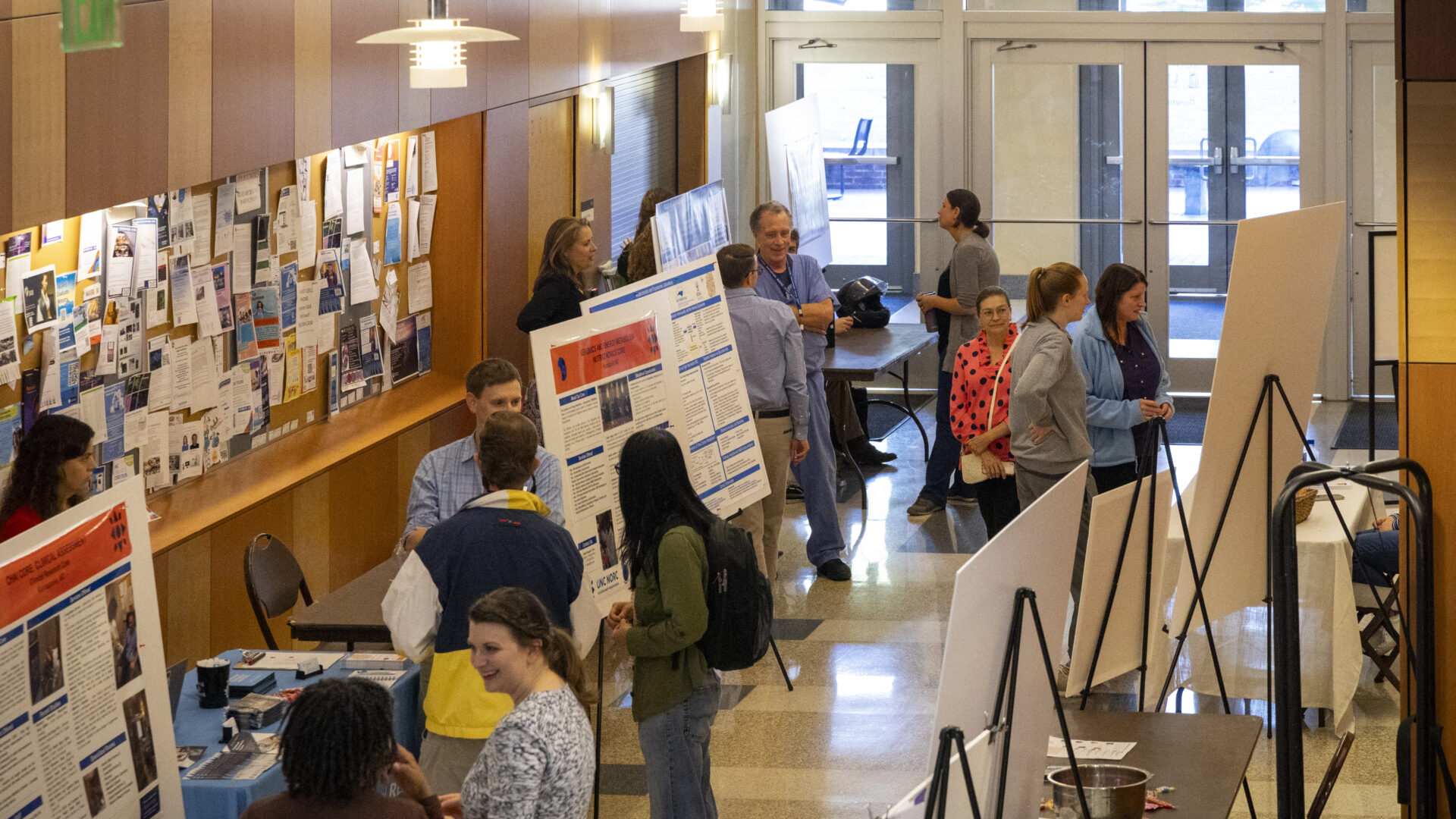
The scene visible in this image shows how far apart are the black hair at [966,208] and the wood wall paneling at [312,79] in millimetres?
4188

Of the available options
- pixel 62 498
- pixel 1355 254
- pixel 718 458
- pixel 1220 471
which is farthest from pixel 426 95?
pixel 1355 254

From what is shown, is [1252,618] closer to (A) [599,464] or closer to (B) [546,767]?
(A) [599,464]

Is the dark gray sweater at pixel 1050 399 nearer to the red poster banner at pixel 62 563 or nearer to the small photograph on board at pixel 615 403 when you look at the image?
the small photograph on board at pixel 615 403

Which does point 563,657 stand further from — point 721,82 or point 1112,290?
point 721,82

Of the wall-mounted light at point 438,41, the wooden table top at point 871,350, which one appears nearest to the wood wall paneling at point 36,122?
the wall-mounted light at point 438,41

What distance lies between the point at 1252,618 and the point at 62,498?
461 centimetres

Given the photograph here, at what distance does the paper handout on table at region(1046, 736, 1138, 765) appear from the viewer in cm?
330

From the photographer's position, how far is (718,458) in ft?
18.6

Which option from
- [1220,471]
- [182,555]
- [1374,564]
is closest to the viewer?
[1220,471]

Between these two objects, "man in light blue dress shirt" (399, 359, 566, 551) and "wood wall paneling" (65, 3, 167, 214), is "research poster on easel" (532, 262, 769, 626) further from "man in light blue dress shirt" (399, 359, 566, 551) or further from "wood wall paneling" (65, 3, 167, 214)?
"wood wall paneling" (65, 3, 167, 214)

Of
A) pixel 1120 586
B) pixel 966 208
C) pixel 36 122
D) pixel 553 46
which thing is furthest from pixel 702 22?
pixel 36 122

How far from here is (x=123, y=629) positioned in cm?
304

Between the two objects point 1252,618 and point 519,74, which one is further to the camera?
point 519,74

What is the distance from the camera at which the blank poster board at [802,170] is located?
33.3 feet
